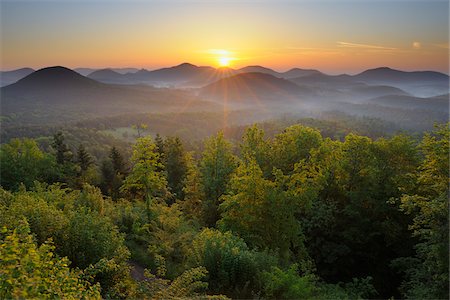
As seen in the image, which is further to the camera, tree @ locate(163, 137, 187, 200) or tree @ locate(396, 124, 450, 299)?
tree @ locate(163, 137, 187, 200)

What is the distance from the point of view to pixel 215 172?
25797mm

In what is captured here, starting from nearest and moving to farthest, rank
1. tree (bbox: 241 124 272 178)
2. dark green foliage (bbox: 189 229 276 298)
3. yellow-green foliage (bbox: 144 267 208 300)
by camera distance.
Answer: yellow-green foliage (bbox: 144 267 208 300) → dark green foliage (bbox: 189 229 276 298) → tree (bbox: 241 124 272 178)

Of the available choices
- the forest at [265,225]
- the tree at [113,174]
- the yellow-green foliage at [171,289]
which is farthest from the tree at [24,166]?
the yellow-green foliage at [171,289]

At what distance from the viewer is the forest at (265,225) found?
1212 cm

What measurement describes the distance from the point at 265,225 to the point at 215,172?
8766mm

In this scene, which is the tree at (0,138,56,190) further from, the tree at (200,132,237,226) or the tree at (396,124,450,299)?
the tree at (396,124,450,299)

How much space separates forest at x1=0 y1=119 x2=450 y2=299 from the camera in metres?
12.1

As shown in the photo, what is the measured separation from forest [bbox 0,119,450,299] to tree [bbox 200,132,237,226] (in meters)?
0.08

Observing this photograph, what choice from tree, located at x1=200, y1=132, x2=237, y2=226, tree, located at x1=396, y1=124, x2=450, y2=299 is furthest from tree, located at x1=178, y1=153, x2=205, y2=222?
tree, located at x1=396, y1=124, x2=450, y2=299

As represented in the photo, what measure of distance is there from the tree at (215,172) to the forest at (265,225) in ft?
0.26

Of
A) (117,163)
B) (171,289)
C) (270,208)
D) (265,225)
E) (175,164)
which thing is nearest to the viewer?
(171,289)

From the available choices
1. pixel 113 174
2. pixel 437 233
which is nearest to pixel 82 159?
pixel 113 174

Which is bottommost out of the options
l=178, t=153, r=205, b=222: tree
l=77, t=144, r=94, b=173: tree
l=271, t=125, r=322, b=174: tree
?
l=178, t=153, r=205, b=222: tree

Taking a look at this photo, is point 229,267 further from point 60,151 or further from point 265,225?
point 60,151
